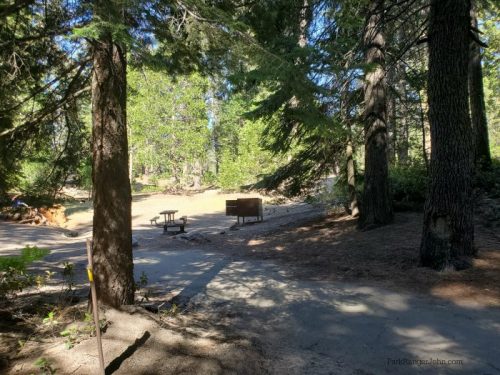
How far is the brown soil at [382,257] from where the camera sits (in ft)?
21.2

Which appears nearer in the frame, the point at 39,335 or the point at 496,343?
the point at 39,335

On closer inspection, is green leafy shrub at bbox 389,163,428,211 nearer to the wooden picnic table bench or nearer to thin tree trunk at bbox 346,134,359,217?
thin tree trunk at bbox 346,134,359,217

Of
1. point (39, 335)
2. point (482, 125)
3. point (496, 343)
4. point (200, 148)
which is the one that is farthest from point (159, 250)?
point (200, 148)

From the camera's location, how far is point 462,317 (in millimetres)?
5375

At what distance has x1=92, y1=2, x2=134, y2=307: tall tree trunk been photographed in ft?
16.6

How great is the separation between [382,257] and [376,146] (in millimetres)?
3925

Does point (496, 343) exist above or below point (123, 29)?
below

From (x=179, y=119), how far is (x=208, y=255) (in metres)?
25.5


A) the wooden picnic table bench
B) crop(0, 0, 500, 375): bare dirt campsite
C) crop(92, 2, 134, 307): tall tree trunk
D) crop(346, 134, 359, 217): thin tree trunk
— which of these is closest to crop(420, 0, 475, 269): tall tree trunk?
crop(0, 0, 500, 375): bare dirt campsite

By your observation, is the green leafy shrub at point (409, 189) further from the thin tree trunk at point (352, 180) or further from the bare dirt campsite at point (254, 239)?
the thin tree trunk at point (352, 180)

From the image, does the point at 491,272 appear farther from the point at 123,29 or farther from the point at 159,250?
the point at 159,250

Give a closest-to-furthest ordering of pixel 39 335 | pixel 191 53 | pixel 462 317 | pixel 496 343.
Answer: pixel 39 335 → pixel 496 343 → pixel 462 317 → pixel 191 53

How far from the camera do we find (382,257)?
8.54m

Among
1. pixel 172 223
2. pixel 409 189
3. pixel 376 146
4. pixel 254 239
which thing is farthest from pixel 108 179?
pixel 172 223
